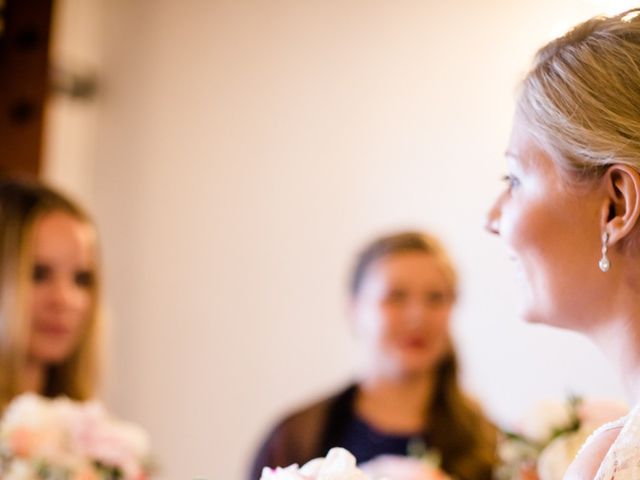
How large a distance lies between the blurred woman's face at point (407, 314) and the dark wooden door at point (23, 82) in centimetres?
113

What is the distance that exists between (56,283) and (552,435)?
110 centimetres

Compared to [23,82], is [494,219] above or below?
below

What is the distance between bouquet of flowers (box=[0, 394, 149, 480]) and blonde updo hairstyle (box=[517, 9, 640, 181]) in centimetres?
108

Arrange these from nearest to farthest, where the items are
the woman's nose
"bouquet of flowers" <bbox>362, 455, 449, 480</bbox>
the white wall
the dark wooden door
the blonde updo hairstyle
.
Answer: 1. the blonde updo hairstyle
2. the woman's nose
3. "bouquet of flowers" <bbox>362, 455, 449, 480</bbox>
4. the dark wooden door
5. the white wall

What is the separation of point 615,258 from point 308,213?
8.44 ft

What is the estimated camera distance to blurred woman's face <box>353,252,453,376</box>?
2.41m

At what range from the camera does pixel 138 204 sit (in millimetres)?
3908

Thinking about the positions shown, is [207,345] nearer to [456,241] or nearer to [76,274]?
[456,241]

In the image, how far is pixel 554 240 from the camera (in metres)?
1.10

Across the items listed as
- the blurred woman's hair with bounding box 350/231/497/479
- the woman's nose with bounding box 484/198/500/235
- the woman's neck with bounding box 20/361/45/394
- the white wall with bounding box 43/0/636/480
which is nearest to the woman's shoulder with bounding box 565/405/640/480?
the woman's nose with bounding box 484/198/500/235

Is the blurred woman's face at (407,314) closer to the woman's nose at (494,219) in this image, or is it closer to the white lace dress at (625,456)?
the woman's nose at (494,219)

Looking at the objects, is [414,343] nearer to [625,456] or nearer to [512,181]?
[512,181]

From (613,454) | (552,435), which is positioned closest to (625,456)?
(613,454)

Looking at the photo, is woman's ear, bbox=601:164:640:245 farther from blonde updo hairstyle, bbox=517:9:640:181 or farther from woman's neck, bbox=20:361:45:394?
woman's neck, bbox=20:361:45:394
